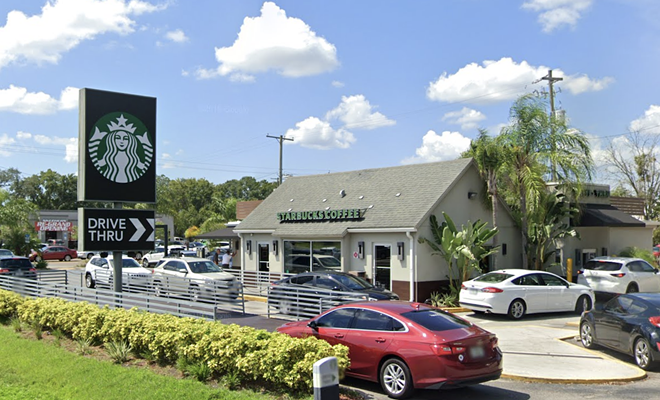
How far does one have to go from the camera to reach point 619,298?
1241cm

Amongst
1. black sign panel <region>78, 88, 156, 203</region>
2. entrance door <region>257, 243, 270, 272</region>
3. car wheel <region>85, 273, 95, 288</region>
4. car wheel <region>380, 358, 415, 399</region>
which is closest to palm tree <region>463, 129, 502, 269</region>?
entrance door <region>257, 243, 270, 272</region>

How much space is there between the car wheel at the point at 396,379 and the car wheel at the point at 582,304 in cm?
1155

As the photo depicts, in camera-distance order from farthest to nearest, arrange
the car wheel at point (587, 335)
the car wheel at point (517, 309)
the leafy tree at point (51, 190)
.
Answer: the leafy tree at point (51, 190) < the car wheel at point (517, 309) < the car wheel at point (587, 335)

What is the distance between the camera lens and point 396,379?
346 inches

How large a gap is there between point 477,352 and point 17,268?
23.9 meters

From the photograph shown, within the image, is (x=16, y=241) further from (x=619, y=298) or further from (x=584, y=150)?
(x=619, y=298)

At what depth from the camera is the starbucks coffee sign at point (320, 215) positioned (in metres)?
22.8

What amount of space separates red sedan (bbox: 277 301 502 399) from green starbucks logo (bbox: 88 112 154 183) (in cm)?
713

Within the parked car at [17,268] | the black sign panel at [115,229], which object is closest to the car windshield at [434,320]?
the black sign panel at [115,229]

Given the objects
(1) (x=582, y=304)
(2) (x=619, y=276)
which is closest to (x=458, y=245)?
(1) (x=582, y=304)

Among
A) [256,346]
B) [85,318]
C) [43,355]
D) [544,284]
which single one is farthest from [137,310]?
[544,284]

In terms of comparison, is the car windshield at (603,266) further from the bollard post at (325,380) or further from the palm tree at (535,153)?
the bollard post at (325,380)

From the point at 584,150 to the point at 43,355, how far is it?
19.4 metres

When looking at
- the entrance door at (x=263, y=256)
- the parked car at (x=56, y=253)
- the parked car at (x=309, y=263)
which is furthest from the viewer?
the parked car at (x=56, y=253)
